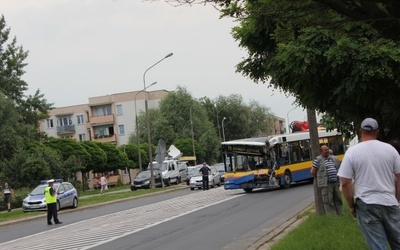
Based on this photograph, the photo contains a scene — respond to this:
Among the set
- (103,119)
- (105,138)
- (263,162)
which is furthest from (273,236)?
(105,138)

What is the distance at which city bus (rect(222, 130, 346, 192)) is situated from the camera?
30.6 metres

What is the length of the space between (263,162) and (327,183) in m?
16.5

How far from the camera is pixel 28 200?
106ft

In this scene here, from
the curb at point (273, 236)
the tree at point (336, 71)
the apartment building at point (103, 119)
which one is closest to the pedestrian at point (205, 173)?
the curb at point (273, 236)

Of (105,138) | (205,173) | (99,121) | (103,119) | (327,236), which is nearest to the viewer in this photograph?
(327,236)

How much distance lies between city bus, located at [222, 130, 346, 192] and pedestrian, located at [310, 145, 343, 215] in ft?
52.1

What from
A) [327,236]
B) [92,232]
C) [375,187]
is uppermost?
[375,187]

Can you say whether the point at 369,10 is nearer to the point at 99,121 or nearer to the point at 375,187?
→ the point at 375,187

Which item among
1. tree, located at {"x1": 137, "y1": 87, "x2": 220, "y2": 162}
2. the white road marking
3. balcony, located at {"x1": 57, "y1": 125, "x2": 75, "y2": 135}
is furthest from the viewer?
balcony, located at {"x1": 57, "y1": 125, "x2": 75, "y2": 135}

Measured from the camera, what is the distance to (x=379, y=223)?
6.19 meters

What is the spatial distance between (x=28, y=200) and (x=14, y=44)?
4374cm

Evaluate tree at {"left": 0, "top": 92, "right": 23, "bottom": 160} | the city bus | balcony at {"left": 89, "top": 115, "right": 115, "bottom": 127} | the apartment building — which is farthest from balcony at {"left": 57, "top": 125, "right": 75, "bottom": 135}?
the city bus

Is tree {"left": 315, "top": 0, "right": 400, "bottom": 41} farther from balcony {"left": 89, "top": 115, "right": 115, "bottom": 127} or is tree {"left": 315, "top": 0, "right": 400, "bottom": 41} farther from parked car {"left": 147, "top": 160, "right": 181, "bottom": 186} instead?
balcony {"left": 89, "top": 115, "right": 115, "bottom": 127}

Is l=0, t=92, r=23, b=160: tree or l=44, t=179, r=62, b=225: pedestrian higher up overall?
l=0, t=92, r=23, b=160: tree
